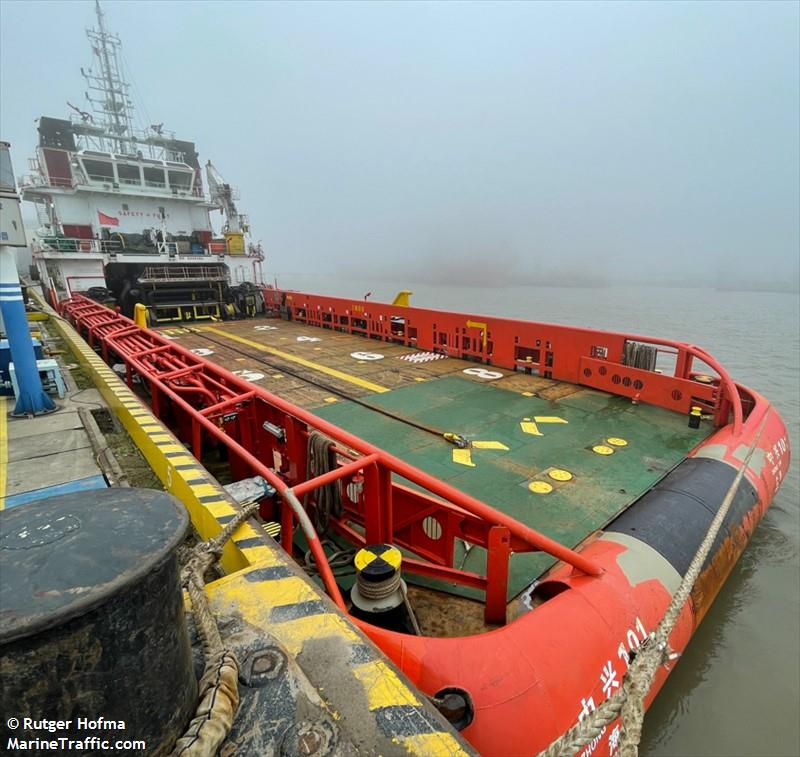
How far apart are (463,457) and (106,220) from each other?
1986cm

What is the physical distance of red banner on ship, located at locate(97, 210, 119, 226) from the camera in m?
18.3

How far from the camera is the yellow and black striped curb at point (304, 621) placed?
1258 mm

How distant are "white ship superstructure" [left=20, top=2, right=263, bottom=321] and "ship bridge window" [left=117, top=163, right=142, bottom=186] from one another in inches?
1.6

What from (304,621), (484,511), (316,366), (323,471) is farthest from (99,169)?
(304,621)

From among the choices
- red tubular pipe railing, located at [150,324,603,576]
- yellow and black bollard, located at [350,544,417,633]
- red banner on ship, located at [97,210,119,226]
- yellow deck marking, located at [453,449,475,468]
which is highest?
red banner on ship, located at [97,210,119,226]

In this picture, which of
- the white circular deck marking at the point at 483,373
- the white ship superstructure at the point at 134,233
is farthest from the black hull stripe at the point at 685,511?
the white ship superstructure at the point at 134,233

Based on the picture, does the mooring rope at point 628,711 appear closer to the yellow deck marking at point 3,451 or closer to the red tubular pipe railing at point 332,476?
the red tubular pipe railing at point 332,476

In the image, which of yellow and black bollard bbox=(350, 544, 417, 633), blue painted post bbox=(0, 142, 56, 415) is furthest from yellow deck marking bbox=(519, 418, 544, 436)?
blue painted post bbox=(0, 142, 56, 415)

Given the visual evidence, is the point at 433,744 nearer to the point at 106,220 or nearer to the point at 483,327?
the point at 483,327

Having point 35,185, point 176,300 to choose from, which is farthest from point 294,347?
point 35,185

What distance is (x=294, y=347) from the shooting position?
1108cm

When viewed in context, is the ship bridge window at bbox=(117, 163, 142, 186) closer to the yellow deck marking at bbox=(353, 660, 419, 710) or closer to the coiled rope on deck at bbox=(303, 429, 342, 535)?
the coiled rope on deck at bbox=(303, 429, 342, 535)

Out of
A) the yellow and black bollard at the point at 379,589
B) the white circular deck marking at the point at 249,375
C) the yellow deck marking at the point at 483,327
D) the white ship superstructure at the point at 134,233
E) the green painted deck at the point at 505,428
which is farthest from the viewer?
the white ship superstructure at the point at 134,233

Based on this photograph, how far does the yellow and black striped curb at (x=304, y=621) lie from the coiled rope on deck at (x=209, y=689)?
0.16 meters
